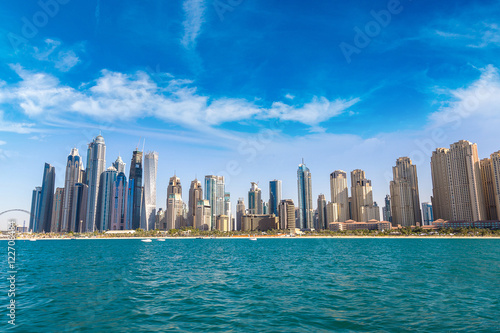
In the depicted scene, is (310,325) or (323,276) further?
(323,276)

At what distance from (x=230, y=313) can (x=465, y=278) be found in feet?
126

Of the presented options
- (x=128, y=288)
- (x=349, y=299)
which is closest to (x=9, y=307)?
(x=128, y=288)

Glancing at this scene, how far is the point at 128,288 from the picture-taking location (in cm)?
4081

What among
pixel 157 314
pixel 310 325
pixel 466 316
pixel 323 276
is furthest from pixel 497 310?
pixel 157 314

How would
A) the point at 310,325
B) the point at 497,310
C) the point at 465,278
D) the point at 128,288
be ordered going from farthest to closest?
the point at 465,278 < the point at 128,288 < the point at 497,310 < the point at 310,325

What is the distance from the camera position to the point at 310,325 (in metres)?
25.2

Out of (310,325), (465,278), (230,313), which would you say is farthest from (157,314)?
(465,278)

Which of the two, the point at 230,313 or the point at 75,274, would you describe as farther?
the point at 75,274

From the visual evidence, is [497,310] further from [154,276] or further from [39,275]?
[39,275]

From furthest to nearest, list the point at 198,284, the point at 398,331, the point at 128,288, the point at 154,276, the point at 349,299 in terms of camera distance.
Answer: the point at 154,276
the point at 198,284
the point at 128,288
the point at 349,299
the point at 398,331

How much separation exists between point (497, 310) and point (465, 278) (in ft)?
66.9

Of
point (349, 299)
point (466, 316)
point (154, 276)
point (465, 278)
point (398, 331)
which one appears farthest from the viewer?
point (154, 276)

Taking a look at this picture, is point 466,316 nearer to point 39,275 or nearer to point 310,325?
point 310,325

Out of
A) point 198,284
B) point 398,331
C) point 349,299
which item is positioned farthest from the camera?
point 198,284
